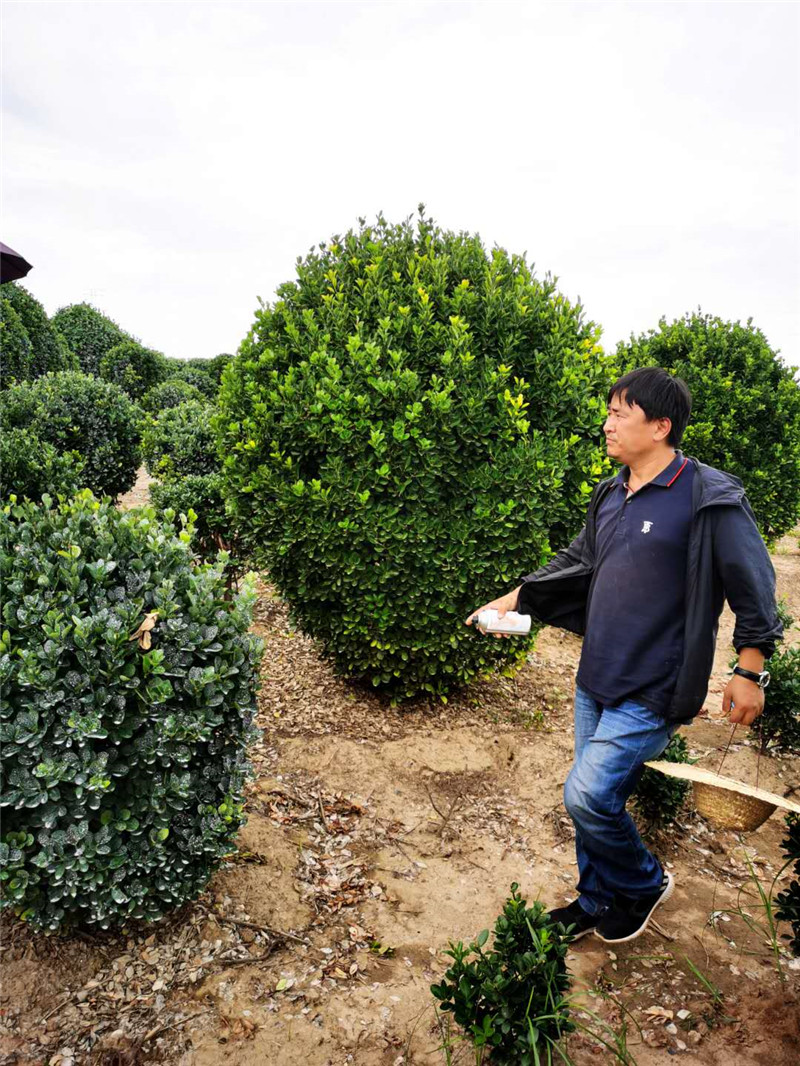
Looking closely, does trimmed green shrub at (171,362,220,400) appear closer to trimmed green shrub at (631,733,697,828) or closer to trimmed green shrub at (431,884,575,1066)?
trimmed green shrub at (631,733,697,828)

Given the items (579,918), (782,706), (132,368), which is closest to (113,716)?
(579,918)

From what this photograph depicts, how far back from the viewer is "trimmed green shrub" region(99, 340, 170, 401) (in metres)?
20.6

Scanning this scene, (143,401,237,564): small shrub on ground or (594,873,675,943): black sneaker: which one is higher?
(143,401,237,564): small shrub on ground

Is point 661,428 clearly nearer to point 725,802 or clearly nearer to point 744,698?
point 744,698

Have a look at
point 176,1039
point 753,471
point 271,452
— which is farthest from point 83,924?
point 753,471

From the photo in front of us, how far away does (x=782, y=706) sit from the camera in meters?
4.89

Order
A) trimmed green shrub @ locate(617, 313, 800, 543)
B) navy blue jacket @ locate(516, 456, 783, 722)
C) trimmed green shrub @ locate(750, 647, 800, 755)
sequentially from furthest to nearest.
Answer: trimmed green shrub @ locate(617, 313, 800, 543) → trimmed green shrub @ locate(750, 647, 800, 755) → navy blue jacket @ locate(516, 456, 783, 722)

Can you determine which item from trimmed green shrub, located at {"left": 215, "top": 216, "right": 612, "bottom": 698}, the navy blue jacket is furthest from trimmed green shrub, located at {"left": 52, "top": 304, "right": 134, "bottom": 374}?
the navy blue jacket

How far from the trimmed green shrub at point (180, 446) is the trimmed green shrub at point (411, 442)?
10.0 ft

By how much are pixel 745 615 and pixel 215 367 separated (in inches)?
942

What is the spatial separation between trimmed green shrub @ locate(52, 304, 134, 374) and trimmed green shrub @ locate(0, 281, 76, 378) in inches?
181

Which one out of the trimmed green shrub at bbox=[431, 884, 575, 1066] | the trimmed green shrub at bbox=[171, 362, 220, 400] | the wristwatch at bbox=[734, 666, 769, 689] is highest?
the trimmed green shrub at bbox=[171, 362, 220, 400]

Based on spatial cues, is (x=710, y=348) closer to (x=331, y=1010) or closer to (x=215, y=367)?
(x=331, y=1010)

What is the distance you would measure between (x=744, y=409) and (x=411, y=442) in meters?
6.72
